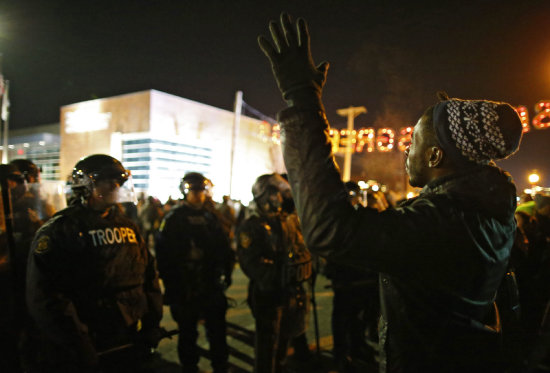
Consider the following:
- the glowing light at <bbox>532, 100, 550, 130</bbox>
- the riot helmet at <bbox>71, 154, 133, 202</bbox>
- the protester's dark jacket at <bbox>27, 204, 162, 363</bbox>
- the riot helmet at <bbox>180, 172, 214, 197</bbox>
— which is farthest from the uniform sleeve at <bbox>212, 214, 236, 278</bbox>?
the glowing light at <bbox>532, 100, 550, 130</bbox>

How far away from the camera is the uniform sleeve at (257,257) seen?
3.67 meters

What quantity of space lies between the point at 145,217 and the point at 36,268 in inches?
382

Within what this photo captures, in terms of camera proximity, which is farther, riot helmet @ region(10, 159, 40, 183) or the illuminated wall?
the illuminated wall

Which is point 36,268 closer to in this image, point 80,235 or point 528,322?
point 80,235

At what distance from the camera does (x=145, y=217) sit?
11.7 meters

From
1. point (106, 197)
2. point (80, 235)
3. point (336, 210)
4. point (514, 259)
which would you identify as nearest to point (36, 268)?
point (80, 235)

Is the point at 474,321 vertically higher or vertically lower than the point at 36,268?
higher

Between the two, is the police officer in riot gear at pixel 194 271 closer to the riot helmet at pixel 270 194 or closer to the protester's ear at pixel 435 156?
the riot helmet at pixel 270 194

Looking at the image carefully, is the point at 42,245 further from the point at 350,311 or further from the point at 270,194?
the point at 350,311

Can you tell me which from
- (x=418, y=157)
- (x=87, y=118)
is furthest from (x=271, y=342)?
(x=87, y=118)

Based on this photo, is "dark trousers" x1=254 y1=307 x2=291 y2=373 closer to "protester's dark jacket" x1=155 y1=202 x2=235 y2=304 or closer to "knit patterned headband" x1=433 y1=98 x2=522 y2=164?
"protester's dark jacket" x1=155 y1=202 x2=235 y2=304

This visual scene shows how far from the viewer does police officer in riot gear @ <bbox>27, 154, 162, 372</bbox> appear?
7.88 ft

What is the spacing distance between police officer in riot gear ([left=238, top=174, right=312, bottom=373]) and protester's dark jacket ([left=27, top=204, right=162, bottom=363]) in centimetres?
115

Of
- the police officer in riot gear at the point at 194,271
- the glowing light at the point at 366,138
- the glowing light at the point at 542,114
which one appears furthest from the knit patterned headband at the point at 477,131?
the glowing light at the point at 366,138
